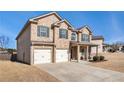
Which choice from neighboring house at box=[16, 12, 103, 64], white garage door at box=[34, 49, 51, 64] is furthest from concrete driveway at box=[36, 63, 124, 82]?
neighboring house at box=[16, 12, 103, 64]

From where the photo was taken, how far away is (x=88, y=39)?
24984mm

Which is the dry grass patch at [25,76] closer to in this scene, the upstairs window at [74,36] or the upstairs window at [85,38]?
the upstairs window at [74,36]

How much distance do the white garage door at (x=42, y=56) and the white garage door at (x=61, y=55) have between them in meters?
1.30

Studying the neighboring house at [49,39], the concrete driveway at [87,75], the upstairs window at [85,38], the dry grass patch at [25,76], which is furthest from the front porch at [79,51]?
the dry grass patch at [25,76]

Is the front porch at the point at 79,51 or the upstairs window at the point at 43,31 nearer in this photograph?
the upstairs window at the point at 43,31

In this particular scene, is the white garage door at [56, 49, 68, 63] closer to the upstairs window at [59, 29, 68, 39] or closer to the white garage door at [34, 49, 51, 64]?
the white garage door at [34, 49, 51, 64]

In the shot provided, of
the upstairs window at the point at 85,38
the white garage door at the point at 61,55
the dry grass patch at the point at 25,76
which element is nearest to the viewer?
the dry grass patch at the point at 25,76

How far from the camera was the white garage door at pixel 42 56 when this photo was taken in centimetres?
1748

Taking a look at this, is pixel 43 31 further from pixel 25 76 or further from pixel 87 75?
pixel 87 75

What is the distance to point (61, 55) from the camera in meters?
20.0

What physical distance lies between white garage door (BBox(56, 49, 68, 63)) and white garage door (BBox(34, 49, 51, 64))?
1.30m

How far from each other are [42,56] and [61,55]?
3135mm
